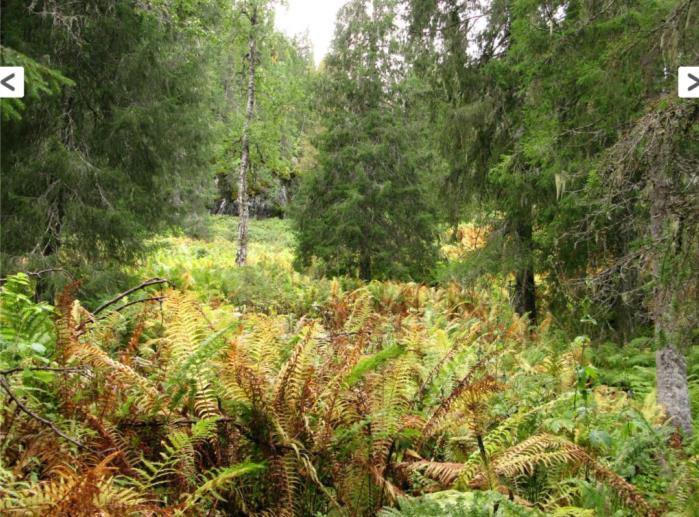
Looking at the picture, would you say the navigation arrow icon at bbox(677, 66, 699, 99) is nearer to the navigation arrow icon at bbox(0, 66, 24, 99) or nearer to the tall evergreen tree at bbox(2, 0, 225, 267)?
the navigation arrow icon at bbox(0, 66, 24, 99)

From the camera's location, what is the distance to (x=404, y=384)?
2.68 metres

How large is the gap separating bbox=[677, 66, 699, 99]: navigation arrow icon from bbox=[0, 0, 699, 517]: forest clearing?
39 mm

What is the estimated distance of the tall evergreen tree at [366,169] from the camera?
13578mm

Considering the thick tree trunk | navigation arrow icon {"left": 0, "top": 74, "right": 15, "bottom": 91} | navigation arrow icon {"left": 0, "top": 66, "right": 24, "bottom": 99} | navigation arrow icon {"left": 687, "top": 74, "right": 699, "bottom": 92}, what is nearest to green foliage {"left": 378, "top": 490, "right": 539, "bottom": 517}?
navigation arrow icon {"left": 687, "top": 74, "right": 699, "bottom": 92}

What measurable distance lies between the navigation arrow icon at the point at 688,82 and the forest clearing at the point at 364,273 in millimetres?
39

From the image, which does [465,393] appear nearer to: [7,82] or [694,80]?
[694,80]

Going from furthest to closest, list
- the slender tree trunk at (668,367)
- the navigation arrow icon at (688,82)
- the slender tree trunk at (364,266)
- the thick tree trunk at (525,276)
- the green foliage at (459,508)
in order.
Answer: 1. the slender tree trunk at (364,266)
2. the thick tree trunk at (525,276)
3. the slender tree trunk at (668,367)
4. the navigation arrow icon at (688,82)
5. the green foliage at (459,508)

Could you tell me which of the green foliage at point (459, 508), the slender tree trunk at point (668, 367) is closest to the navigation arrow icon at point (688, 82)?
the slender tree trunk at point (668, 367)

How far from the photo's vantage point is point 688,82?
3.69m

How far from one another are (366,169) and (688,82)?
10.5 meters

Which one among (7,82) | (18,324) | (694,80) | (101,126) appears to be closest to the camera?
(18,324)

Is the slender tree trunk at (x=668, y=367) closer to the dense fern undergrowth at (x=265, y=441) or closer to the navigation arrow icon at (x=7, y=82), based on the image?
the dense fern undergrowth at (x=265, y=441)

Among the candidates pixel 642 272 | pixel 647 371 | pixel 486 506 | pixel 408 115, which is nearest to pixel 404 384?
pixel 486 506

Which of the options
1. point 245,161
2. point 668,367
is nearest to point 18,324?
point 668,367
